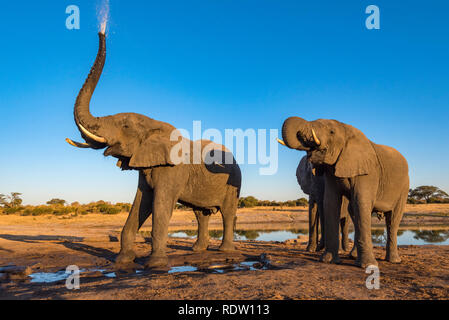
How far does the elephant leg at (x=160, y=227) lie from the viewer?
679 centimetres

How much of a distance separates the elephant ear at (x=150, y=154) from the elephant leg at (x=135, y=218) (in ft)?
1.95

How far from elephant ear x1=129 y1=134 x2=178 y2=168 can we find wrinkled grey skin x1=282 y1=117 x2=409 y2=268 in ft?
8.88

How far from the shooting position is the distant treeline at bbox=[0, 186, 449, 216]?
36.1m

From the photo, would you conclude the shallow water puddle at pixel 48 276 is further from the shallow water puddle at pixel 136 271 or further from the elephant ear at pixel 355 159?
the elephant ear at pixel 355 159

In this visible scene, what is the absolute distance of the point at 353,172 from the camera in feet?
21.7

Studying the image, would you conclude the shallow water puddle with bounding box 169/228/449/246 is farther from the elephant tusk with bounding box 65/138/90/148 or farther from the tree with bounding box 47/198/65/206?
the tree with bounding box 47/198/65/206

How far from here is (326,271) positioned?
5832 mm

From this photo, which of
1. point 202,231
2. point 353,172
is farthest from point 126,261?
point 353,172

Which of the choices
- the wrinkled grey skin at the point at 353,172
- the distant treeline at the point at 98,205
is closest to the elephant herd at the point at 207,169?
the wrinkled grey skin at the point at 353,172

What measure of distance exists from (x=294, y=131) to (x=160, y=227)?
3.50 meters

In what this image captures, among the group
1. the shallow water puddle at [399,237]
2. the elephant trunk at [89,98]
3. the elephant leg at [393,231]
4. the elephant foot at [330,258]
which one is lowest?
→ the shallow water puddle at [399,237]

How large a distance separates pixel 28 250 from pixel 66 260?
6.22 ft

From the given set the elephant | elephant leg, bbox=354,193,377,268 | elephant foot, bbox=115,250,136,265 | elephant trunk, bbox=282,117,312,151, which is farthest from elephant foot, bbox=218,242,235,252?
elephant trunk, bbox=282,117,312,151
